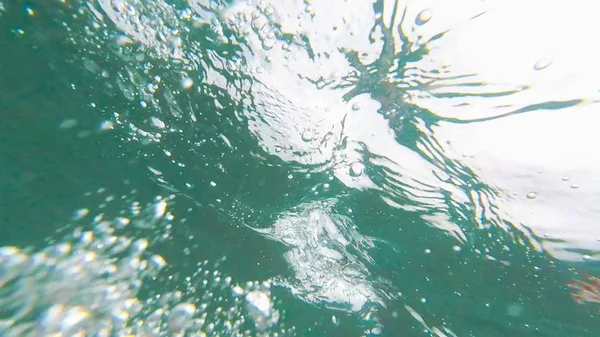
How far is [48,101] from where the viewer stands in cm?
649

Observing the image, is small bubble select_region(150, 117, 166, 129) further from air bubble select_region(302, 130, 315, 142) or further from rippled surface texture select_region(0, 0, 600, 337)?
air bubble select_region(302, 130, 315, 142)

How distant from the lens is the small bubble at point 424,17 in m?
4.62

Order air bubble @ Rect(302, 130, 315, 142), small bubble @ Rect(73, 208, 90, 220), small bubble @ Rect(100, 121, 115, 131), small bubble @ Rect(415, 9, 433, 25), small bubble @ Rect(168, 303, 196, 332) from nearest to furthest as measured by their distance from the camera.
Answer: small bubble @ Rect(415, 9, 433, 25), air bubble @ Rect(302, 130, 315, 142), small bubble @ Rect(100, 121, 115, 131), small bubble @ Rect(73, 208, 90, 220), small bubble @ Rect(168, 303, 196, 332)

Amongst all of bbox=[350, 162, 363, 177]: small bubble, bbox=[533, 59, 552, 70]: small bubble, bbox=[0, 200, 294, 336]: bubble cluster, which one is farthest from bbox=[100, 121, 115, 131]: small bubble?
bbox=[533, 59, 552, 70]: small bubble

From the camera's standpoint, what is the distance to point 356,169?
7.42 meters

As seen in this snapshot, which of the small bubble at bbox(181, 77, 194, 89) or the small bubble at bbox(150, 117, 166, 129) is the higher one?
the small bubble at bbox(181, 77, 194, 89)

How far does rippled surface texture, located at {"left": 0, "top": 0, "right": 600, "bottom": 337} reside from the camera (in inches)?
198

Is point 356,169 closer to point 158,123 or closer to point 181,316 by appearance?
point 158,123

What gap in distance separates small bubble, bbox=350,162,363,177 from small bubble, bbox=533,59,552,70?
3586mm

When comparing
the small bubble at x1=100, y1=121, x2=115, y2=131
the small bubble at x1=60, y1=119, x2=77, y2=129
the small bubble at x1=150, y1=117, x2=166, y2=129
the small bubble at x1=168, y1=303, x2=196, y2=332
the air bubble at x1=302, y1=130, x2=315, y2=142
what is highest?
the small bubble at x1=60, y1=119, x2=77, y2=129

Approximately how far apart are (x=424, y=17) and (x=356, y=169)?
355cm

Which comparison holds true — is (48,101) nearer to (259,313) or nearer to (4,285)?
(4,285)

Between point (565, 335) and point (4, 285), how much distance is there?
48.5 ft

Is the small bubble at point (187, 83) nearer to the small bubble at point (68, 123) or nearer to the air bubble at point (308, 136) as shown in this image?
the air bubble at point (308, 136)
